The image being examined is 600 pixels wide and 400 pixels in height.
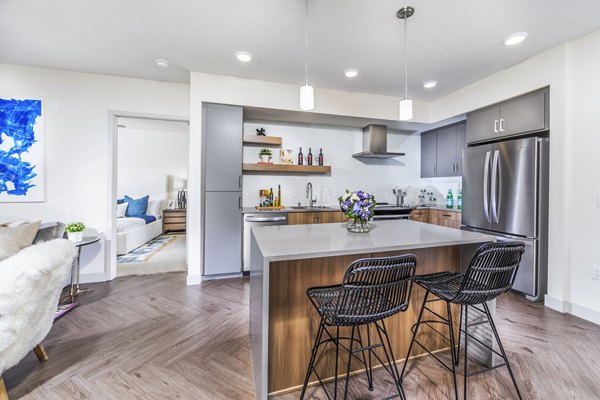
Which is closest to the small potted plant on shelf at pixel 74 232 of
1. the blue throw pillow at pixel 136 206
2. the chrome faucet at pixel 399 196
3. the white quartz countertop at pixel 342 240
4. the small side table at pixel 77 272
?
the small side table at pixel 77 272

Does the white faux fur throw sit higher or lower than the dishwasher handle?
lower

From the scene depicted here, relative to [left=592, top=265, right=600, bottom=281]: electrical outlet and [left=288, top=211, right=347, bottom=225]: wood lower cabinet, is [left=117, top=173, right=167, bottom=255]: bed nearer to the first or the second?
[left=288, top=211, right=347, bottom=225]: wood lower cabinet

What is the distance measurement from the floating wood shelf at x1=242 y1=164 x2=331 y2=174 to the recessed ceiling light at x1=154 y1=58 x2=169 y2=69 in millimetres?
1484

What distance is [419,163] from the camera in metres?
5.03

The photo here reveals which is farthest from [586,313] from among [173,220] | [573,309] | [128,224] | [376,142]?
[173,220]

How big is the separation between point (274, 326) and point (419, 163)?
4.48 metres

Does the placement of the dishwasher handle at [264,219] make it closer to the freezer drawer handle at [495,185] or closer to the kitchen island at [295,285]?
the kitchen island at [295,285]

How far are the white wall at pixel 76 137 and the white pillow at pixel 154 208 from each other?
11.2ft

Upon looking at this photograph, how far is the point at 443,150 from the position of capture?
4445mm

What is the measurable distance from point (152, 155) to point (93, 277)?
4.65 metres

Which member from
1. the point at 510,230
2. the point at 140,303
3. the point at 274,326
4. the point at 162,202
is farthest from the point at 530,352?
the point at 162,202

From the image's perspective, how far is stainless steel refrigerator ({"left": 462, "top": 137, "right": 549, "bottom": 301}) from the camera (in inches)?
108

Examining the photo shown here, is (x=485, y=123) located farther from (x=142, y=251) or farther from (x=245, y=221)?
(x=142, y=251)

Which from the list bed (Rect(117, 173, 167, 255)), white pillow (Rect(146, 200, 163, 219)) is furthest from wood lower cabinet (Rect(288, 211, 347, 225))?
white pillow (Rect(146, 200, 163, 219))
